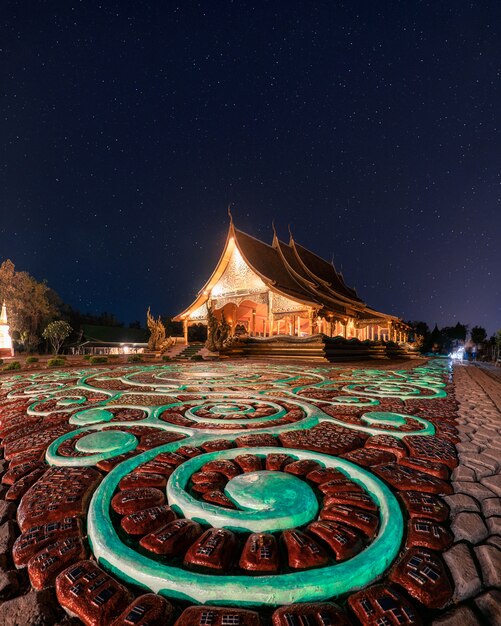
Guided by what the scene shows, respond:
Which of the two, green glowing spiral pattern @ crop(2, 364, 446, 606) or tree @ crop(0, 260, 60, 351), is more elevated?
tree @ crop(0, 260, 60, 351)

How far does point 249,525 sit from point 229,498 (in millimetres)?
170

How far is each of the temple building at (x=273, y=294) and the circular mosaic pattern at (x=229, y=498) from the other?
1135 centimetres

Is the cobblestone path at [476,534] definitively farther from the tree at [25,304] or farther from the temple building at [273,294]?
the tree at [25,304]

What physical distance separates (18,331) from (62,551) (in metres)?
24.1

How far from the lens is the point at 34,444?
62.6 inches

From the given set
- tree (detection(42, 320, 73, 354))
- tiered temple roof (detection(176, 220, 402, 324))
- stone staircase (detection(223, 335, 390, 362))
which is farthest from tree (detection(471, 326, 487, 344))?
tree (detection(42, 320, 73, 354))

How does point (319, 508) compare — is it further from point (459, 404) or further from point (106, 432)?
point (459, 404)

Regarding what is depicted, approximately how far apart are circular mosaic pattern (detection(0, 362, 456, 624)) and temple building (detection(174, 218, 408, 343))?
1135 centimetres

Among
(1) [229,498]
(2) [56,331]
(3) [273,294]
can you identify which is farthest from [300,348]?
(2) [56,331]

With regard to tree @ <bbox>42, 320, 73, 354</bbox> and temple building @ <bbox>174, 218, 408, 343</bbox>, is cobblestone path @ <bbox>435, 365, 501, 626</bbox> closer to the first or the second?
temple building @ <bbox>174, 218, 408, 343</bbox>

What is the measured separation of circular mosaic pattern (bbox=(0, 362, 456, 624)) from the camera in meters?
0.72

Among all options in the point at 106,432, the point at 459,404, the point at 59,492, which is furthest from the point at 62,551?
the point at 459,404

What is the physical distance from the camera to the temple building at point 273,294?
47.9 ft

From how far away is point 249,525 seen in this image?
0.89 m
